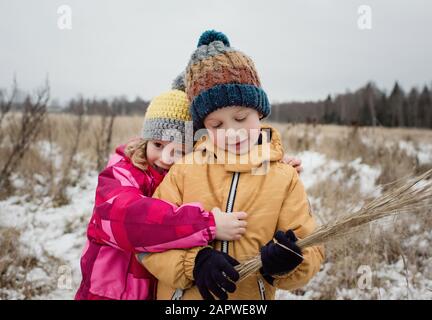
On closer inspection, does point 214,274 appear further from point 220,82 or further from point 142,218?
point 220,82

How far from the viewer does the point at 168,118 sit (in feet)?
5.64

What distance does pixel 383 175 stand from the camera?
555 cm

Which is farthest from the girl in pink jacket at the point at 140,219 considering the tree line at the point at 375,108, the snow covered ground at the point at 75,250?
the tree line at the point at 375,108

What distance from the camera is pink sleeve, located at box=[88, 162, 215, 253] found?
1.32m

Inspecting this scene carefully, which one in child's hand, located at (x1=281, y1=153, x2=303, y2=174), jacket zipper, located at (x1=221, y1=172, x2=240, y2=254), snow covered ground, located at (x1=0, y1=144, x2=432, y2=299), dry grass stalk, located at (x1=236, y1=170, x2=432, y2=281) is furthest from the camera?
snow covered ground, located at (x1=0, y1=144, x2=432, y2=299)

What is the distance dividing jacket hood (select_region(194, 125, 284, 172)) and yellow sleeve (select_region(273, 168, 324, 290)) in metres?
0.13

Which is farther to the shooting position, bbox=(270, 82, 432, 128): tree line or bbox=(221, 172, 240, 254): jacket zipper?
bbox=(270, 82, 432, 128): tree line

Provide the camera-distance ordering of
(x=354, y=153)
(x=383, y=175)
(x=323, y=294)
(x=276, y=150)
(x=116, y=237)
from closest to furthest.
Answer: (x=116, y=237), (x=276, y=150), (x=323, y=294), (x=383, y=175), (x=354, y=153)

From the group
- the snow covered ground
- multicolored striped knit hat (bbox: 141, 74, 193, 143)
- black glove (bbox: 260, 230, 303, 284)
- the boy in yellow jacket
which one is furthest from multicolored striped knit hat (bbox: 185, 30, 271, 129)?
the snow covered ground

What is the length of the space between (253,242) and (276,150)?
0.38 metres

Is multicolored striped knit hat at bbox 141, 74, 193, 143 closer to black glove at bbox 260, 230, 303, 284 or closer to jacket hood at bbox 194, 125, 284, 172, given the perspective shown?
jacket hood at bbox 194, 125, 284, 172

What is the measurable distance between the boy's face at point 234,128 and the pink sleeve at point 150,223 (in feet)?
0.92
